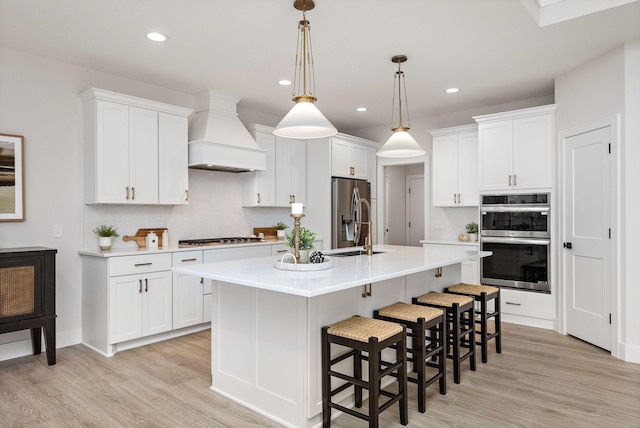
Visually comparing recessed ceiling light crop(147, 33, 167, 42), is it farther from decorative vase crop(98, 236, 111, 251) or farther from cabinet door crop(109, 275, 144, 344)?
cabinet door crop(109, 275, 144, 344)

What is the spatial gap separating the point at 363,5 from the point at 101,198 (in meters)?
2.84

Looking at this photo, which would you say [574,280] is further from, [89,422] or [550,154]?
[89,422]

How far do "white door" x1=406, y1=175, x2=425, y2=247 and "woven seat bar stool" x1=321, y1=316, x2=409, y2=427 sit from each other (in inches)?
205

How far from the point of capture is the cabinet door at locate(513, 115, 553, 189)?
446 centimetres

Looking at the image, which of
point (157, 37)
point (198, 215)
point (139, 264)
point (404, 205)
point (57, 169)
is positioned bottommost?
point (139, 264)

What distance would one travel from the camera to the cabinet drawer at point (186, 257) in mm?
4094

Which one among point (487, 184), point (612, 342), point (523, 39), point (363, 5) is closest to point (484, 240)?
point (487, 184)

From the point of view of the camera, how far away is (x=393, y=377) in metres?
3.04

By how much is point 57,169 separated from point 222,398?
8.78 ft

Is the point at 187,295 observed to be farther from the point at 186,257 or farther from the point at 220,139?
the point at 220,139

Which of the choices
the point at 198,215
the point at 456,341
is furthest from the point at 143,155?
the point at 456,341

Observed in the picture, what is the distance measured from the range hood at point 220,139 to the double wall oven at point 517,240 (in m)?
2.83

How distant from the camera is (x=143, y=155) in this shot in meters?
4.11

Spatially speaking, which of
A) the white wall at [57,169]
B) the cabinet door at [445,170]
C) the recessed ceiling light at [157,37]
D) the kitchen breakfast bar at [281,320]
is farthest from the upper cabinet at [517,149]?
the white wall at [57,169]
